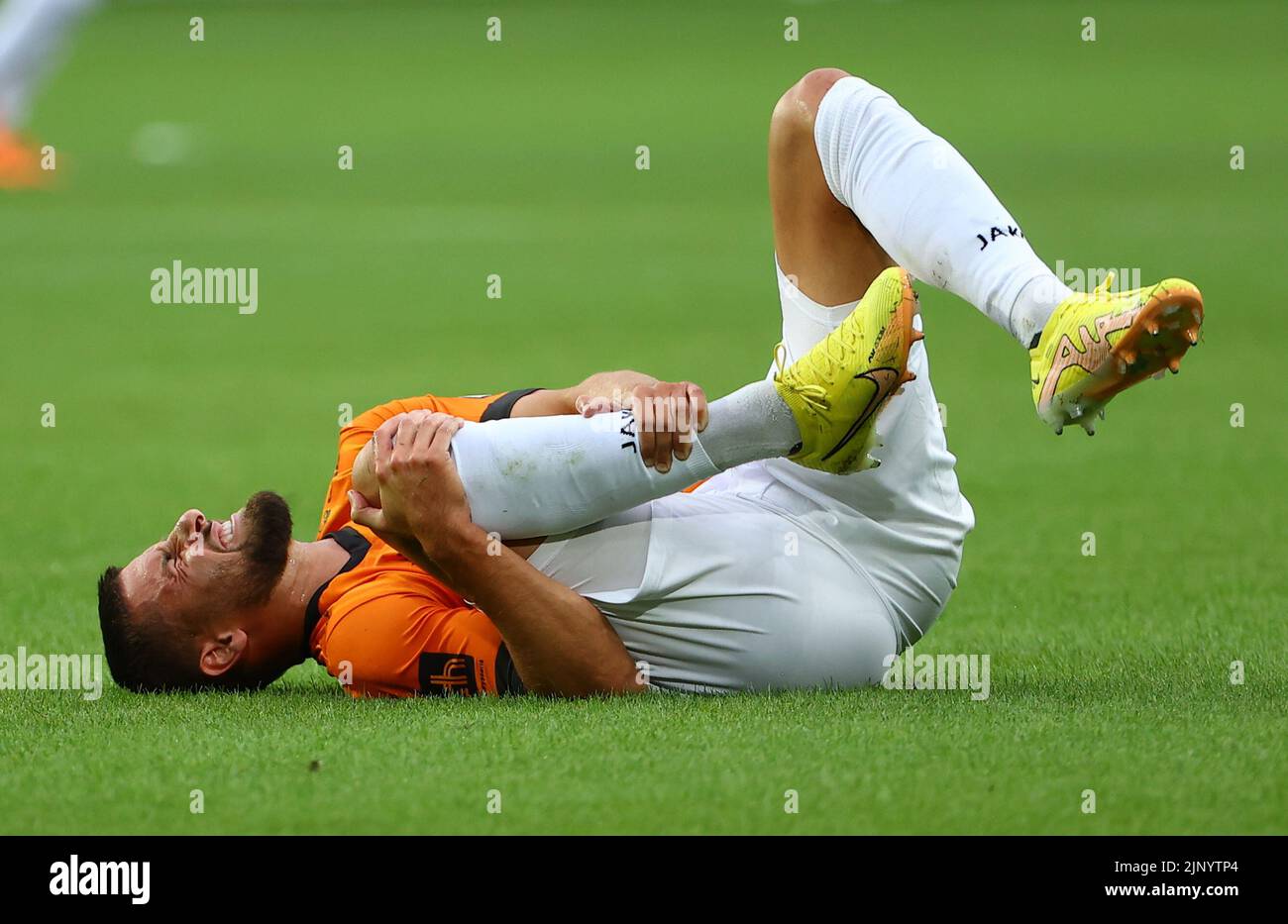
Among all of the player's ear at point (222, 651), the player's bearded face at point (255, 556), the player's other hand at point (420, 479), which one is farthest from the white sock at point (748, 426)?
the player's ear at point (222, 651)

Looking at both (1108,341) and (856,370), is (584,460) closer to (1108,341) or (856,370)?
(856,370)

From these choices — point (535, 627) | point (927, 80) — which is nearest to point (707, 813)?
point (535, 627)

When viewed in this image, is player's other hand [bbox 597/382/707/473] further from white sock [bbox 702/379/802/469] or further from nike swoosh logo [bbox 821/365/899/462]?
nike swoosh logo [bbox 821/365/899/462]

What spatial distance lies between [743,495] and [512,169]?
1649 cm

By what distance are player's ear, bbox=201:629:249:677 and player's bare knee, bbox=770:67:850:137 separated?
5.49 feet

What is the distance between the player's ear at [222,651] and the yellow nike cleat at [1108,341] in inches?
74.4

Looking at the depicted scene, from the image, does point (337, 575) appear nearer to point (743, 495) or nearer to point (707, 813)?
point (743, 495)

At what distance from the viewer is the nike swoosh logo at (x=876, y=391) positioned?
12.5 ft

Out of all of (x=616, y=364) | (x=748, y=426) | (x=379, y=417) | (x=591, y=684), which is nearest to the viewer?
(x=748, y=426)

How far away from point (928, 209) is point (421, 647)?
1.45 meters

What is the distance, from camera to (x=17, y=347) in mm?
11359

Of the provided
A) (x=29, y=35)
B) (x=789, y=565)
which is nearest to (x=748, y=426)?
(x=789, y=565)

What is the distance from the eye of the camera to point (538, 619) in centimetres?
403

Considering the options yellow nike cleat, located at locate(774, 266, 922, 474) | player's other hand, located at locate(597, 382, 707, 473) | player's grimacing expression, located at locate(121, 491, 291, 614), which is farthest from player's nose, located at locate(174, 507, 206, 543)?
yellow nike cleat, located at locate(774, 266, 922, 474)
